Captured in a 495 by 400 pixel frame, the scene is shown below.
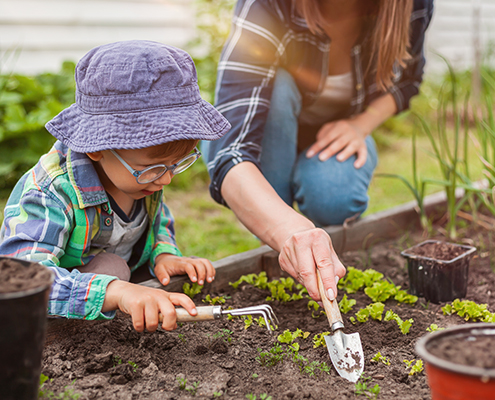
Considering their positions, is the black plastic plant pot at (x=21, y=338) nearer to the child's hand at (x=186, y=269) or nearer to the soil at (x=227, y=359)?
the soil at (x=227, y=359)

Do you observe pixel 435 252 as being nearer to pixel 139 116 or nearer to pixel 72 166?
pixel 139 116

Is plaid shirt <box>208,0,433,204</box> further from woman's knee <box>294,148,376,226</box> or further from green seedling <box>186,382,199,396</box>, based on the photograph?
green seedling <box>186,382,199,396</box>

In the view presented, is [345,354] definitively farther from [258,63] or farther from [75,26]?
[75,26]

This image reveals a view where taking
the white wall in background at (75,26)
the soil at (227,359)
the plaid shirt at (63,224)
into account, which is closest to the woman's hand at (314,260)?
the soil at (227,359)

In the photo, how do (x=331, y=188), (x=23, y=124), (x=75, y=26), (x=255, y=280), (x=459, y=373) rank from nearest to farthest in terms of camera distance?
(x=459, y=373) → (x=255, y=280) → (x=331, y=188) → (x=23, y=124) → (x=75, y=26)

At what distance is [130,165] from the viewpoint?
58.2 inches

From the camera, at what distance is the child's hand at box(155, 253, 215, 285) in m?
1.84

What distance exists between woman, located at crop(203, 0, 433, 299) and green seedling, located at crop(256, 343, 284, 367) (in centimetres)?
25

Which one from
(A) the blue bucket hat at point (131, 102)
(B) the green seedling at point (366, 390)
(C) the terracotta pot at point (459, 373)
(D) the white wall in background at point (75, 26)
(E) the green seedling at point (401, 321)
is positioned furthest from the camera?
(D) the white wall in background at point (75, 26)

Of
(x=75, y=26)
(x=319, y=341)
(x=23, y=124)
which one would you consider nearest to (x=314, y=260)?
(x=319, y=341)

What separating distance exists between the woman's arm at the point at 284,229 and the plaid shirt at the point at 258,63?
0.29 feet

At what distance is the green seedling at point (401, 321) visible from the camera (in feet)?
5.21

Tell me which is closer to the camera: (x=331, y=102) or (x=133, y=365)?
(x=133, y=365)

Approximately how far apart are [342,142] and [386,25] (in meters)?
0.60
